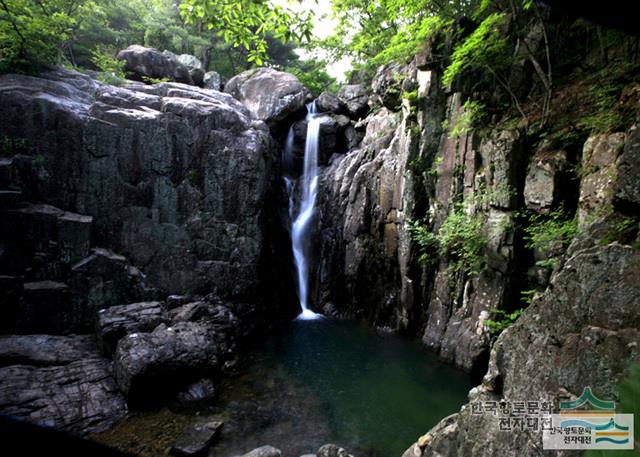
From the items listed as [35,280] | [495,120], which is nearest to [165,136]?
[35,280]

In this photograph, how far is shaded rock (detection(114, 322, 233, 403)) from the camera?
7422 millimetres

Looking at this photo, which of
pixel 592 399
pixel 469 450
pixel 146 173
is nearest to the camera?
pixel 592 399

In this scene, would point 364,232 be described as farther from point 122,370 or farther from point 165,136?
point 122,370

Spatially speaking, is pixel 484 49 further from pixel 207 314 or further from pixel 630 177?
pixel 207 314

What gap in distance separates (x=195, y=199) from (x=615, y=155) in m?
12.1

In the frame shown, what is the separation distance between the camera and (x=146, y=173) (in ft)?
37.7

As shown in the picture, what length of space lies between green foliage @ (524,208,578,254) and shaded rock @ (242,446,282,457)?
7.10 m

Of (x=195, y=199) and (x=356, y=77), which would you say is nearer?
(x=195, y=199)

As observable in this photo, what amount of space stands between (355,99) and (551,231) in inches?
532

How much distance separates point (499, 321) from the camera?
8.29 m

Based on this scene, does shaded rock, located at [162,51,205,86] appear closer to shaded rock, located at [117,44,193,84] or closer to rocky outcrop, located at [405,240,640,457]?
shaded rock, located at [117,44,193,84]

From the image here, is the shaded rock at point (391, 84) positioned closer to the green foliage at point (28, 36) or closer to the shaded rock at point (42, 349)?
the green foliage at point (28, 36)

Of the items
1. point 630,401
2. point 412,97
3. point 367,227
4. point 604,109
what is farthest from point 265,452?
point 412,97

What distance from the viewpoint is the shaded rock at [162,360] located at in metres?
7.42
